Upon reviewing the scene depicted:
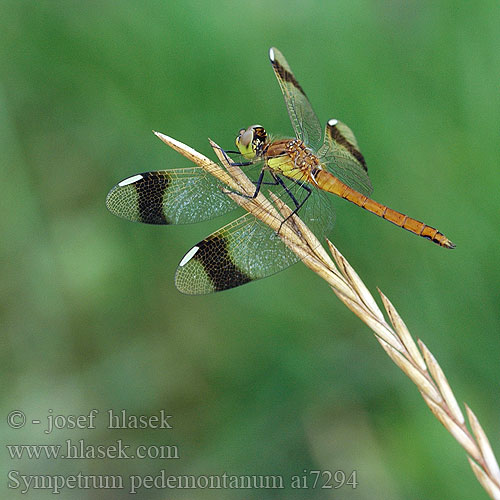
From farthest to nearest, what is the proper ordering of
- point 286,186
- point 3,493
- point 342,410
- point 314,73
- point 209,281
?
point 314,73, point 342,410, point 3,493, point 286,186, point 209,281

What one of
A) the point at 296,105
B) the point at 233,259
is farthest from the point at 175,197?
the point at 296,105

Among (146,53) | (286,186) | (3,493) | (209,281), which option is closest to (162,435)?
(3,493)

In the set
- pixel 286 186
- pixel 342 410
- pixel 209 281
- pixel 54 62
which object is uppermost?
pixel 286 186

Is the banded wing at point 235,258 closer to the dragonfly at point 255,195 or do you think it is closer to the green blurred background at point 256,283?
the dragonfly at point 255,195

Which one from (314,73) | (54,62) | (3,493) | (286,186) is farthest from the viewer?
(54,62)

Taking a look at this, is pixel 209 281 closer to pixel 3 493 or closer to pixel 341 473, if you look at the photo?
pixel 341 473

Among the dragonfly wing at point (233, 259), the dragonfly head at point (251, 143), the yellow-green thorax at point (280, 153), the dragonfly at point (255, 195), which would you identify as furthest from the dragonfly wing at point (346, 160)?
the dragonfly wing at point (233, 259)

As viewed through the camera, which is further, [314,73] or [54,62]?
[54,62]

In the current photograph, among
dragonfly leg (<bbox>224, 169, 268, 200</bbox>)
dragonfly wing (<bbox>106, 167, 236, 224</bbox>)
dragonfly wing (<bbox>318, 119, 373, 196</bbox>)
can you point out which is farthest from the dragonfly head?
dragonfly wing (<bbox>318, 119, 373, 196</bbox>)
